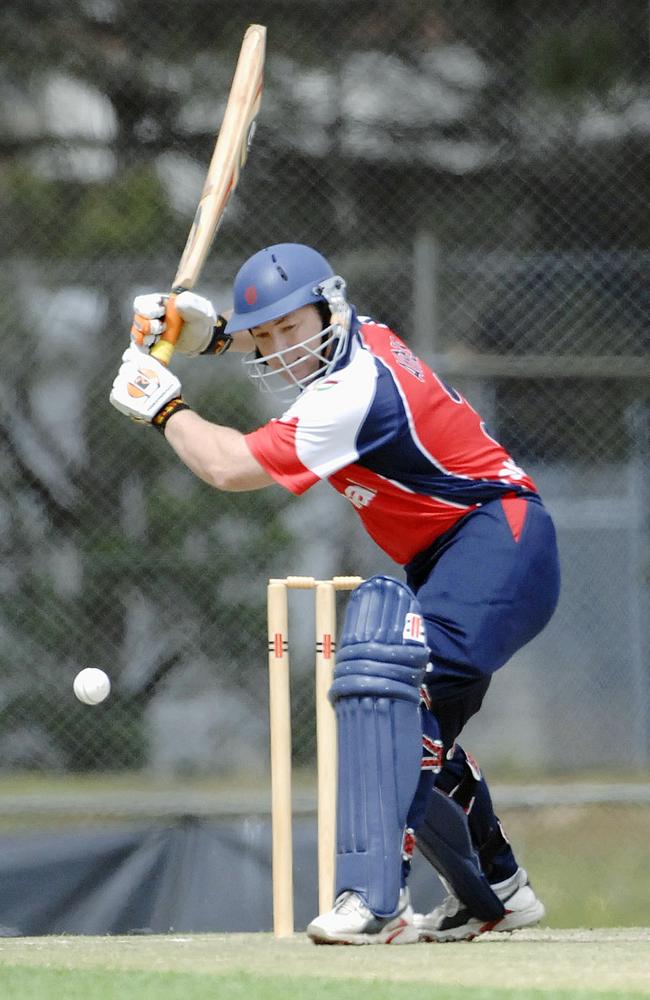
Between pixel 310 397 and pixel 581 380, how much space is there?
172 cm

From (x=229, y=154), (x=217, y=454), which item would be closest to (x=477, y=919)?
(x=217, y=454)

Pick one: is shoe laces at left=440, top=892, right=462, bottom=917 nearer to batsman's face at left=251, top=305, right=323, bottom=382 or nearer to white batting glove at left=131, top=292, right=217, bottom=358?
batsman's face at left=251, top=305, right=323, bottom=382

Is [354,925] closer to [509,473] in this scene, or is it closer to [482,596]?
[482,596]

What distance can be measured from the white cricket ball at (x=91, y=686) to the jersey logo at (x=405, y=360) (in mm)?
1262

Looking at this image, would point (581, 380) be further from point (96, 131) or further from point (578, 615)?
point (96, 131)

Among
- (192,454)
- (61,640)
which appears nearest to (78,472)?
(61,640)

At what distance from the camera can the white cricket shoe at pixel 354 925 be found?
2.58 metres

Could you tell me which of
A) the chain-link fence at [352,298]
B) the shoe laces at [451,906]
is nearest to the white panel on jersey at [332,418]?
the shoe laces at [451,906]

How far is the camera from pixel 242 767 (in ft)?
13.6

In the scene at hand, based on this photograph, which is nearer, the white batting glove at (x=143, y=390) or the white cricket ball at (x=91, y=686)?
the white batting glove at (x=143, y=390)

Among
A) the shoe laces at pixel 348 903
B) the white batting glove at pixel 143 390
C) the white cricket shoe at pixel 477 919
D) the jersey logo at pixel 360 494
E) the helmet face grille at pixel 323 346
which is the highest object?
the helmet face grille at pixel 323 346

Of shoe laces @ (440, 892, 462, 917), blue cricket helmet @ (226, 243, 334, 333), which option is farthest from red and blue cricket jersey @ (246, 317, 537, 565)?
shoe laces @ (440, 892, 462, 917)

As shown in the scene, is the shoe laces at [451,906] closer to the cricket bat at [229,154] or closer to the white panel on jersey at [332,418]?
the white panel on jersey at [332,418]

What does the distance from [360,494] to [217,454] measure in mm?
286
